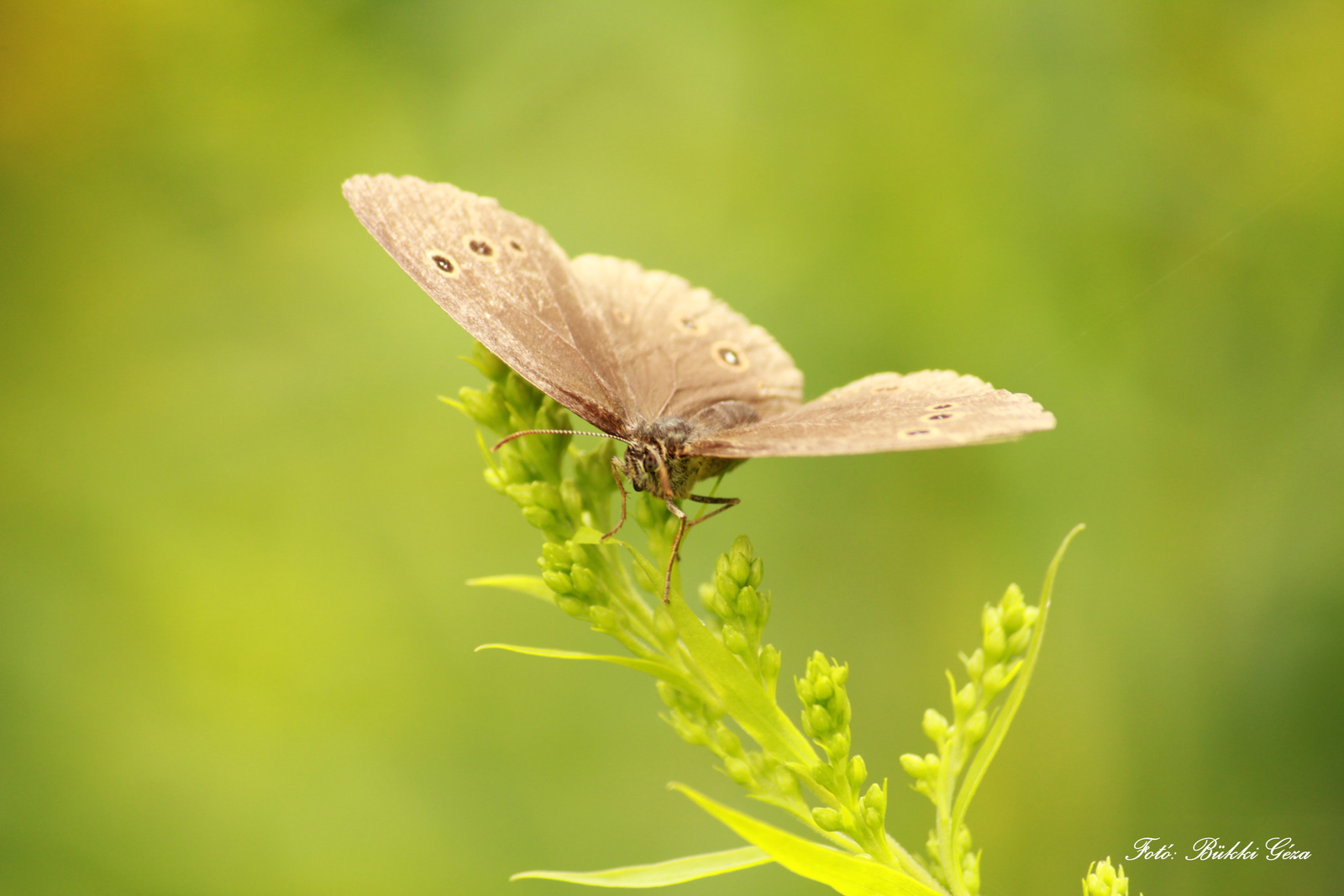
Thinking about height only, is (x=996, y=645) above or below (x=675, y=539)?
below

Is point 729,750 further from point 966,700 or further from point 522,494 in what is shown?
point 522,494

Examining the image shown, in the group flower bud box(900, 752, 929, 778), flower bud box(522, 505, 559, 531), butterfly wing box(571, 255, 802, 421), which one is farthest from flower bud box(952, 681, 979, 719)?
butterfly wing box(571, 255, 802, 421)

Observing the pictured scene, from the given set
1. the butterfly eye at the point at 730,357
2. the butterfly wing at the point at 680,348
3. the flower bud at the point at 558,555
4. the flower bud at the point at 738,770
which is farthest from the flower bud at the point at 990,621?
the butterfly eye at the point at 730,357

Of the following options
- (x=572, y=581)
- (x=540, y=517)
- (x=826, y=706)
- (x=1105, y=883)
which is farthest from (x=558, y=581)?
(x=1105, y=883)

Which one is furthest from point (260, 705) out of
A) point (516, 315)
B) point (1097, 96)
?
point (1097, 96)

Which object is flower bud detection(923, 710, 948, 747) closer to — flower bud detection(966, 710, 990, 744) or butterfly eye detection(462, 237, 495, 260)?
flower bud detection(966, 710, 990, 744)

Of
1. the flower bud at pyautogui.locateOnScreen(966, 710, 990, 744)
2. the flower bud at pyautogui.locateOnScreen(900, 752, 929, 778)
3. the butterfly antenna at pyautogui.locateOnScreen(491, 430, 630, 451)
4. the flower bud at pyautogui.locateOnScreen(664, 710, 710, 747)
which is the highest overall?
the butterfly antenna at pyautogui.locateOnScreen(491, 430, 630, 451)

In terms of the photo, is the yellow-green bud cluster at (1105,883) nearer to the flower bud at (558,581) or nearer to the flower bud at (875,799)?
the flower bud at (875,799)
